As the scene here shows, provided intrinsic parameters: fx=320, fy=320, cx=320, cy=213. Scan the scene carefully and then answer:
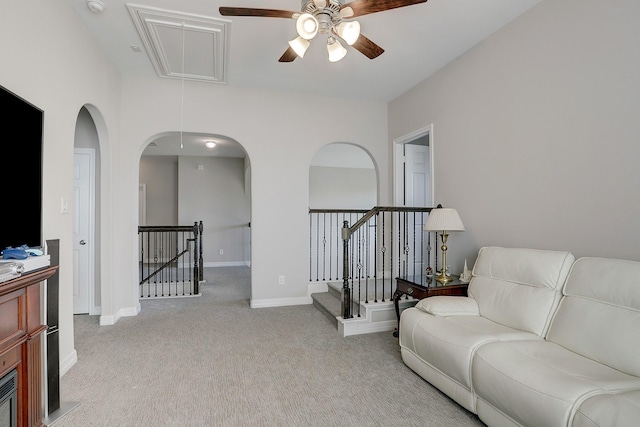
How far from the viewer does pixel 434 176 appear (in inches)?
152

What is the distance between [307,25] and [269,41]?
1.19 m

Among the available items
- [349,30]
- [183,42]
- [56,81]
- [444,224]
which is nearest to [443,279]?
[444,224]

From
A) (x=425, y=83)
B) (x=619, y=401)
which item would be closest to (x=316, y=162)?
(x=425, y=83)

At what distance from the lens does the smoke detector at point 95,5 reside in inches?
99.4

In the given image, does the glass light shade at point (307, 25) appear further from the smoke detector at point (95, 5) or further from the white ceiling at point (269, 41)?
the smoke detector at point (95, 5)

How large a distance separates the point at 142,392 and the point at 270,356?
3.23 feet

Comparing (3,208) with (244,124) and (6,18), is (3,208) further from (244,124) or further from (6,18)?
(244,124)

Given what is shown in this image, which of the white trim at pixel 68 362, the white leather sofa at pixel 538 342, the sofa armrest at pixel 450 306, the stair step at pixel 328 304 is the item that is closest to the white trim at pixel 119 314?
the white trim at pixel 68 362

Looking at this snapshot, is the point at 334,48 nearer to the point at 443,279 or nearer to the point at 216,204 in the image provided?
the point at 443,279

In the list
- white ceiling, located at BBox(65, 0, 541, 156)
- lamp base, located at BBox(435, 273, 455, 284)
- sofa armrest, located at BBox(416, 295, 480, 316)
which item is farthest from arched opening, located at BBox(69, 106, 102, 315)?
lamp base, located at BBox(435, 273, 455, 284)

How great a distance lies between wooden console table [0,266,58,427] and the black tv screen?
10.8 inches

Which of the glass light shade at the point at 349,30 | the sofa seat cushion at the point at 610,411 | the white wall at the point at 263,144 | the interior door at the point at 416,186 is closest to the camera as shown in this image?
the sofa seat cushion at the point at 610,411

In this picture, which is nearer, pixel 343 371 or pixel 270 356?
pixel 343 371

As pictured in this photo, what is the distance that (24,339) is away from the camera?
155 cm
